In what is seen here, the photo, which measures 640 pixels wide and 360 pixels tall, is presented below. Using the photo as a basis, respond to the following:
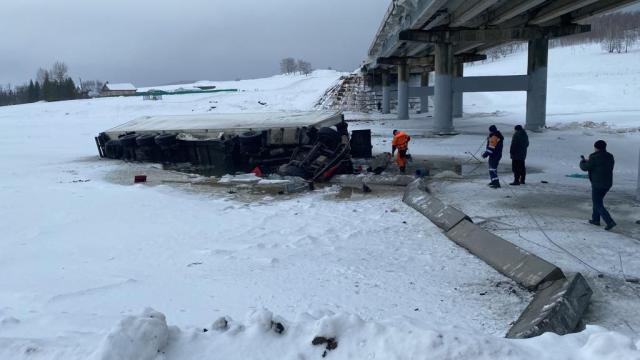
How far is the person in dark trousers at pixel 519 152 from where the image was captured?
1299 cm

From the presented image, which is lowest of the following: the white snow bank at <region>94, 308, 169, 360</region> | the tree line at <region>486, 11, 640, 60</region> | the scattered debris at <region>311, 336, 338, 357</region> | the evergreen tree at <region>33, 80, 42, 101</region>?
the scattered debris at <region>311, 336, 338, 357</region>

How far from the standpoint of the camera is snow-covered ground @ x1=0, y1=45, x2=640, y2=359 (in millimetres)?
4145

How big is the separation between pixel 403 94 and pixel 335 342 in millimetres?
41364

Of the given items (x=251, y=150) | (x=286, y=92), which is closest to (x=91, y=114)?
(x=286, y=92)

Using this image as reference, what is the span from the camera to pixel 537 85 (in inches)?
1109

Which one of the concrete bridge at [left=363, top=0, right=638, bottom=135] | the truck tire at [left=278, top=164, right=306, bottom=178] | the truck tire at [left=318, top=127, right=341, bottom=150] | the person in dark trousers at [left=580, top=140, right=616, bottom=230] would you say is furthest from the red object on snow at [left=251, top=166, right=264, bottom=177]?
the concrete bridge at [left=363, top=0, right=638, bottom=135]

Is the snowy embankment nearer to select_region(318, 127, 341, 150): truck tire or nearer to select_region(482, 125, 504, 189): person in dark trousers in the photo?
select_region(482, 125, 504, 189): person in dark trousers

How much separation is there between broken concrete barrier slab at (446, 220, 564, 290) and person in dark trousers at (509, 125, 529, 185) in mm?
4833

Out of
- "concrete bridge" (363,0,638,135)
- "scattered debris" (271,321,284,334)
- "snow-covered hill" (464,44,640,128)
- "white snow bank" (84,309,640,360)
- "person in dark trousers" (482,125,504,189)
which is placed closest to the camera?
"white snow bank" (84,309,640,360)

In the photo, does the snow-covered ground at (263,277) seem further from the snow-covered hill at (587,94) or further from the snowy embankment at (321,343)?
the snow-covered hill at (587,94)

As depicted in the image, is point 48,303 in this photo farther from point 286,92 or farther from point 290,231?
point 286,92

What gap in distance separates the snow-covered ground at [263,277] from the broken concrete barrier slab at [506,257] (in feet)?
0.55

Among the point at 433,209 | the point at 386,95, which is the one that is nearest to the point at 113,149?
the point at 433,209

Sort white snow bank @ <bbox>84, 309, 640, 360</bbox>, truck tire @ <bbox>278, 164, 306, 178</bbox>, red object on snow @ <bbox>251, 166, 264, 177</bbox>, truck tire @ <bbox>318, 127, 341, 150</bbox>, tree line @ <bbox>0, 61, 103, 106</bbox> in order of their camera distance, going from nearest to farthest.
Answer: white snow bank @ <bbox>84, 309, 640, 360</bbox>, truck tire @ <bbox>278, 164, 306, 178</bbox>, truck tire @ <bbox>318, 127, 341, 150</bbox>, red object on snow @ <bbox>251, 166, 264, 177</bbox>, tree line @ <bbox>0, 61, 103, 106</bbox>
